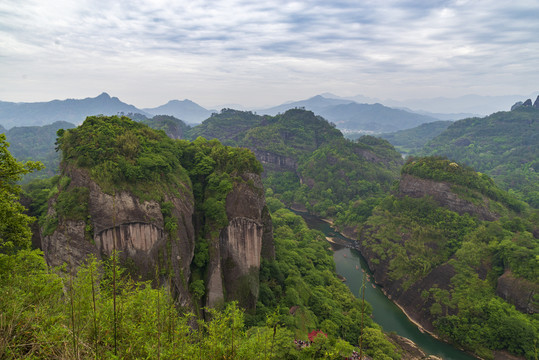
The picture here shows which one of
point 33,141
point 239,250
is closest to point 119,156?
point 239,250

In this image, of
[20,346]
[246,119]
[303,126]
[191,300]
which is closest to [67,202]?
[191,300]

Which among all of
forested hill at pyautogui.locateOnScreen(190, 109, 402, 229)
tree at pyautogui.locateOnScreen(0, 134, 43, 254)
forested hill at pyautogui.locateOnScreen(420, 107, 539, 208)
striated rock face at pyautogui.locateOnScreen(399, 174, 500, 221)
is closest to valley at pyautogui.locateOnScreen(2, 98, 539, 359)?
striated rock face at pyautogui.locateOnScreen(399, 174, 500, 221)

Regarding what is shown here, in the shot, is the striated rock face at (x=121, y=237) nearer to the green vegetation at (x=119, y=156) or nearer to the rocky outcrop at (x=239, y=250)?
the green vegetation at (x=119, y=156)

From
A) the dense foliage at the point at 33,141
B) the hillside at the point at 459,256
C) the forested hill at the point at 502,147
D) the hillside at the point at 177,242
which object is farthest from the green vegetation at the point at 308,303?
the dense foliage at the point at 33,141

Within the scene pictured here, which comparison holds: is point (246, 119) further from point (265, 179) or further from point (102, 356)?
point (102, 356)

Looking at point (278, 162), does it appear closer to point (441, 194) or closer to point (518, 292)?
point (441, 194)

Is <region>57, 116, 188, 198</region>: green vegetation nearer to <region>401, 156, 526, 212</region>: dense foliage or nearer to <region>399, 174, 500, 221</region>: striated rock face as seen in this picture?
<region>399, 174, 500, 221</region>: striated rock face

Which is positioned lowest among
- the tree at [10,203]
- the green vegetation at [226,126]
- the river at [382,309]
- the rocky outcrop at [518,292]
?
the river at [382,309]
